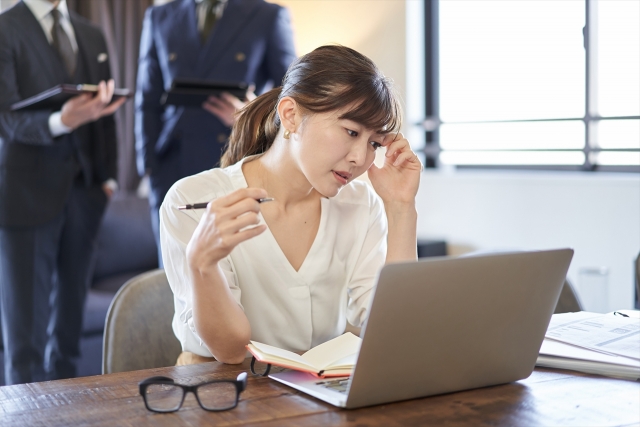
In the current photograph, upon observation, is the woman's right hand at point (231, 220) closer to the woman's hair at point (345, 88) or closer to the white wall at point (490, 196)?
the woman's hair at point (345, 88)

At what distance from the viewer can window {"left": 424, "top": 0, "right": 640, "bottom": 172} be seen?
3.07 metres

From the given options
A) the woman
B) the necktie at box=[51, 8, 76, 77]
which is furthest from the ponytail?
the necktie at box=[51, 8, 76, 77]

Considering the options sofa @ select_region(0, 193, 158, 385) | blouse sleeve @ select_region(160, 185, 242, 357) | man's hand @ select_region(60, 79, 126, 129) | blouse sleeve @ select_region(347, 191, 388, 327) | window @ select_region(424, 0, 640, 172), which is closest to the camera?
blouse sleeve @ select_region(160, 185, 242, 357)

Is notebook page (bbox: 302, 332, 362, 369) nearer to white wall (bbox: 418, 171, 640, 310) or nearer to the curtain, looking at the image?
white wall (bbox: 418, 171, 640, 310)

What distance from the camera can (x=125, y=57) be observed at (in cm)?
457

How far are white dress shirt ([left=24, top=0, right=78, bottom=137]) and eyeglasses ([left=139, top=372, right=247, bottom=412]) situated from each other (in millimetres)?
1668

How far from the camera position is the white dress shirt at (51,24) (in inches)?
96.7

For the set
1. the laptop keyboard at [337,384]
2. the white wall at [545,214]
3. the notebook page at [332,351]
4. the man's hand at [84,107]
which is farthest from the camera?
the white wall at [545,214]

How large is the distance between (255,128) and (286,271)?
347mm

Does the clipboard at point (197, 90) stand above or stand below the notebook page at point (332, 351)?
above

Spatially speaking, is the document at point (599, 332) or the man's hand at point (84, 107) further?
A: the man's hand at point (84, 107)

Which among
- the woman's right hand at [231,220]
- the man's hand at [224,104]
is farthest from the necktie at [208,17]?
the woman's right hand at [231,220]

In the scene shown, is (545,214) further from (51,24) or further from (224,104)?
(51,24)

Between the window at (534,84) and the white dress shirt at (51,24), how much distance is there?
1.90m
